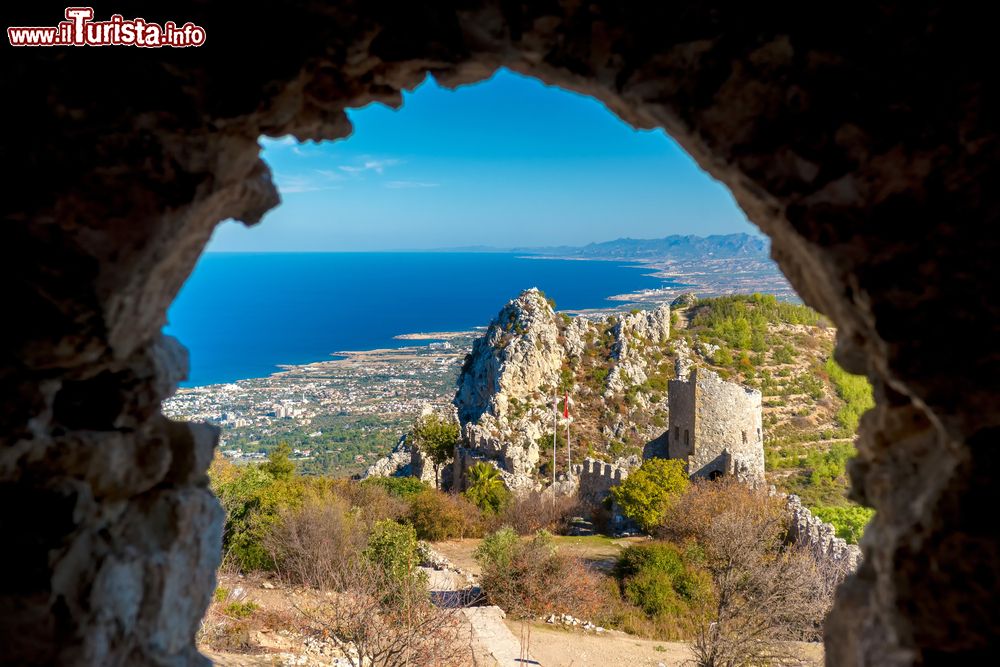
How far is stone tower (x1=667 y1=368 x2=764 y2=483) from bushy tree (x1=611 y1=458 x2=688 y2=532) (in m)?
3.75

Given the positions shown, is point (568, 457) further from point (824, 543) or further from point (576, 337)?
point (824, 543)

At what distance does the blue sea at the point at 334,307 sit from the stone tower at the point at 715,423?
40.9 metres

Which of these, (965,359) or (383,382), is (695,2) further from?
(383,382)

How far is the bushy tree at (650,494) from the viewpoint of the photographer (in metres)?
18.6

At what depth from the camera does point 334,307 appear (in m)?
129

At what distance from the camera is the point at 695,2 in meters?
2.32

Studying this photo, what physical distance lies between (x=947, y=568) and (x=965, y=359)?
2.28 feet

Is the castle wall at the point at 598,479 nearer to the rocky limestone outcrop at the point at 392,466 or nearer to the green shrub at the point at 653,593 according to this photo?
the rocky limestone outcrop at the point at 392,466

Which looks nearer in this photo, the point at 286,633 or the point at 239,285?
the point at 286,633

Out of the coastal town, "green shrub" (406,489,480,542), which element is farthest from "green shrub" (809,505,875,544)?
the coastal town

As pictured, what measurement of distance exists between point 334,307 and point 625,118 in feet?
429

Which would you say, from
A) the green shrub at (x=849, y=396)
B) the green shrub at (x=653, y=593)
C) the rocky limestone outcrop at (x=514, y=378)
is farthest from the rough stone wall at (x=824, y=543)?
the green shrub at (x=849, y=396)

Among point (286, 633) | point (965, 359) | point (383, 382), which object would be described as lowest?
point (286, 633)

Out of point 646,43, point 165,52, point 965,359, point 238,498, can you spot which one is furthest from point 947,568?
point 238,498
